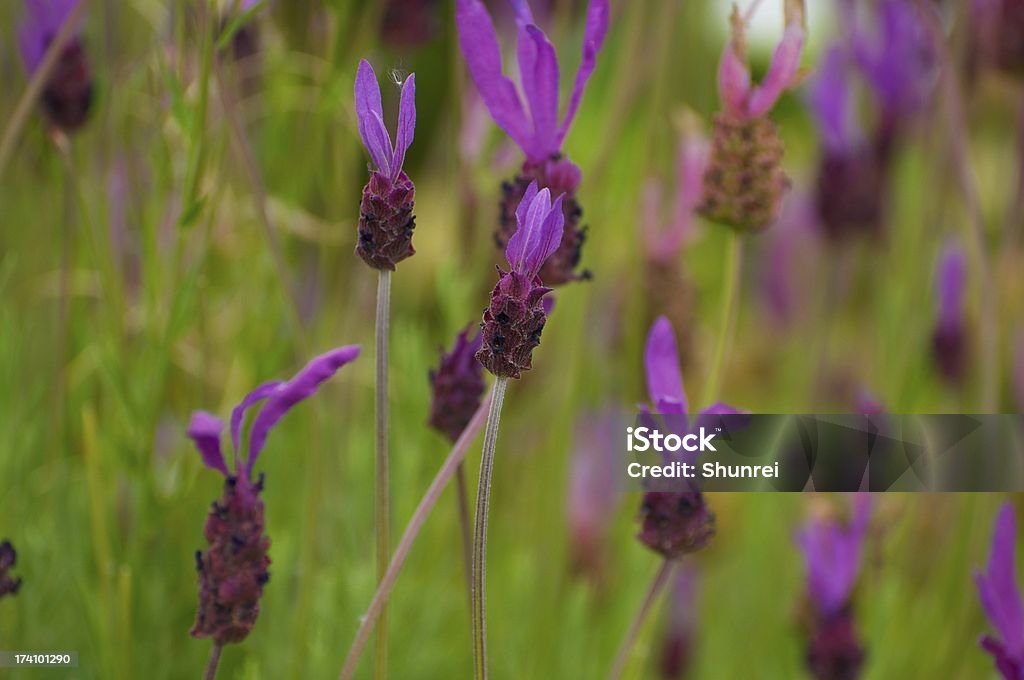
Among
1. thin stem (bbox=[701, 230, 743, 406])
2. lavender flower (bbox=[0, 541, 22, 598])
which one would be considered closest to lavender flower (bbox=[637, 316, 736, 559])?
thin stem (bbox=[701, 230, 743, 406])

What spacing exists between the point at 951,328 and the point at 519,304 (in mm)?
886

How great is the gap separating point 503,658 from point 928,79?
31.0 inches

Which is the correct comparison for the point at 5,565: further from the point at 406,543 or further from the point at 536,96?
the point at 536,96

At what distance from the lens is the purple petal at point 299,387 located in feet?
1.57

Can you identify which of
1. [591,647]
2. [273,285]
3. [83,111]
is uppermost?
[83,111]

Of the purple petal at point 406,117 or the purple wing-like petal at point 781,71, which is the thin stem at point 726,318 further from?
the purple petal at point 406,117

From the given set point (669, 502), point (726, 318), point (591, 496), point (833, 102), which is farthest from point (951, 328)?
point (669, 502)

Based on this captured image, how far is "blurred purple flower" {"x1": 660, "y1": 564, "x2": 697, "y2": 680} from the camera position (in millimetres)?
1053

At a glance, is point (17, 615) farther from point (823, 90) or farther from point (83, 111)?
point (823, 90)

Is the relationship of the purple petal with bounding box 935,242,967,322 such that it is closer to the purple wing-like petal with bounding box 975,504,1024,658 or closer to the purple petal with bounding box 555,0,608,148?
the purple wing-like petal with bounding box 975,504,1024,658

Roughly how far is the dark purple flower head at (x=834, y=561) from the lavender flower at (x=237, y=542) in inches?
17.2

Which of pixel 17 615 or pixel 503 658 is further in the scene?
pixel 503 658

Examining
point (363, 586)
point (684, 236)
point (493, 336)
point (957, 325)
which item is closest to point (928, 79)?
point (957, 325)

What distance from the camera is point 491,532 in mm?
1195
